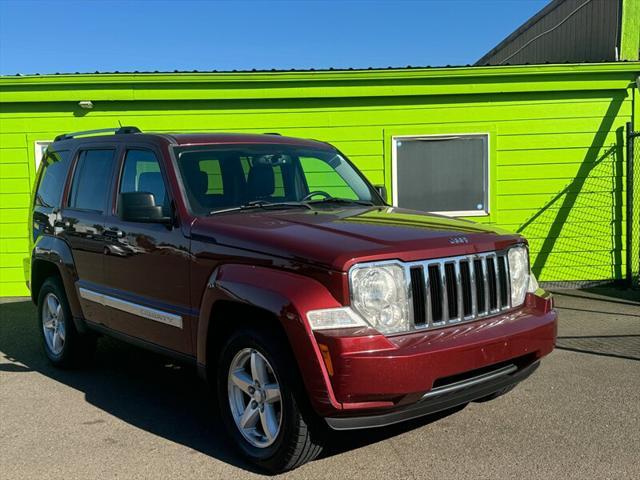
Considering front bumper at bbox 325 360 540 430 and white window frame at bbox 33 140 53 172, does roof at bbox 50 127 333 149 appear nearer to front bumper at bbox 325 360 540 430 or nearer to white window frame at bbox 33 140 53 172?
front bumper at bbox 325 360 540 430

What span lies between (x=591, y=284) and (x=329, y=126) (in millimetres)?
4563

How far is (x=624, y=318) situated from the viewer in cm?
720

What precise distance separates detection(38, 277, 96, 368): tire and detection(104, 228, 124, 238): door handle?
44.2 inches

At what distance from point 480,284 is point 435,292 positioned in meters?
0.38

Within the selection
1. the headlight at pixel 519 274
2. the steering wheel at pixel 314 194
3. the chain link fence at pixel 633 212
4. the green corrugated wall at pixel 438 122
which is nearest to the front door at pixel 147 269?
the steering wheel at pixel 314 194

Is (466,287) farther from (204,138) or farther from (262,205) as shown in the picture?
(204,138)

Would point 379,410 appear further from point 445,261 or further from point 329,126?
point 329,126

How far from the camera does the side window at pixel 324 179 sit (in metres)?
4.82

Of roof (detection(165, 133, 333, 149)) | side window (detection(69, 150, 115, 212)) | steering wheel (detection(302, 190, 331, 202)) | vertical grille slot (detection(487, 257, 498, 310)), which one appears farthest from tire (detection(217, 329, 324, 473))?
side window (detection(69, 150, 115, 212))

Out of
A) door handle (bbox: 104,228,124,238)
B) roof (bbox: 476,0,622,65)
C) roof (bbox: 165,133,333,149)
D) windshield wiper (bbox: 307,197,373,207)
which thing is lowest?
door handle (bbox: 104,228,124,238)

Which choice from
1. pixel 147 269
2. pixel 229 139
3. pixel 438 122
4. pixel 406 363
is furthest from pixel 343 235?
pixel 438 122

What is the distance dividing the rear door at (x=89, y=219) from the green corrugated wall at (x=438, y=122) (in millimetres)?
3743

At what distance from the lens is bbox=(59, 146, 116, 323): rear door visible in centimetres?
479

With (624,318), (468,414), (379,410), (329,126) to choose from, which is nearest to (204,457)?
(379,410)
